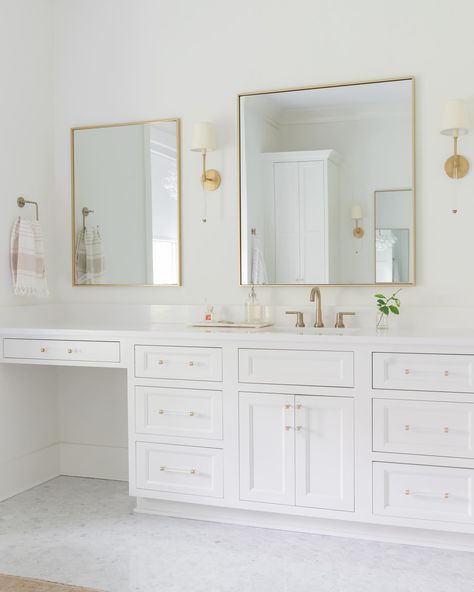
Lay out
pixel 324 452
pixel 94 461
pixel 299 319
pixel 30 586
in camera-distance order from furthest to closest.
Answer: pixel 94 461, pixel 299 319, pixel 324 452, pixel 30 586

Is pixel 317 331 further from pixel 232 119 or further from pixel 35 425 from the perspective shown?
pixel 35 425

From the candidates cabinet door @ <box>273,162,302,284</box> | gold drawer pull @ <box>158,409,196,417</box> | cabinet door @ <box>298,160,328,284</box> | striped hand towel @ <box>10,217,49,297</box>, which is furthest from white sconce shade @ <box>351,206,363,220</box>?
striped hand towel @ <box>10,217,49,297</box>

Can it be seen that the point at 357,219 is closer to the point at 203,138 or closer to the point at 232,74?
the point at 203,138

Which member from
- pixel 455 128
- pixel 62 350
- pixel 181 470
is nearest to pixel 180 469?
pixel 181 470

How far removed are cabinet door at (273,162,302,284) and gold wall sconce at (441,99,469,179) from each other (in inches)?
27.0

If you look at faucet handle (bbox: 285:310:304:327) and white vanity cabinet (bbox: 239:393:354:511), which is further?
faucet handle (bbox: 285:310:304:327)

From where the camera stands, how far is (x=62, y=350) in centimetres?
318

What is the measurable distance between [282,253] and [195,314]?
534 millimetres

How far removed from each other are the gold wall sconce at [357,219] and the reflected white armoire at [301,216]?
0.07m

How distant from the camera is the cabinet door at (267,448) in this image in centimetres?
286

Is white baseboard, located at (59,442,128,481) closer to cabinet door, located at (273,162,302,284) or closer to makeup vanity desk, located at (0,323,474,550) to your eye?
makeup vanity desk, located at (0,323,474,550)

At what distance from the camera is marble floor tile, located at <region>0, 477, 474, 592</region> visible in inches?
96.5

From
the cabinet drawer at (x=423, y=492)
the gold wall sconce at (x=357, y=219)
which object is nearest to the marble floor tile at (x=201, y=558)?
the cabinet drawer at (x=423, y=492)

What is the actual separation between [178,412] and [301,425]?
0.54 meters
